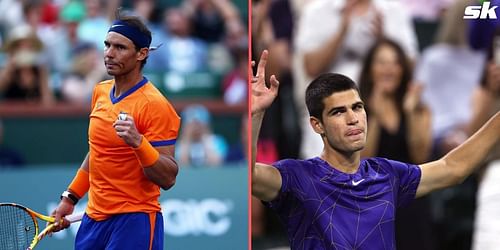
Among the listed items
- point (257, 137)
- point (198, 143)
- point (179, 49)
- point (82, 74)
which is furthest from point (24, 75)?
point (257, 137)

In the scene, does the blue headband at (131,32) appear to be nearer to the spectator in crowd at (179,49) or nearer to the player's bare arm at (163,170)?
the player's bare arm at (163,170)

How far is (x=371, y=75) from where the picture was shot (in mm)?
6852

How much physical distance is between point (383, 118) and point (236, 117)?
423 cm

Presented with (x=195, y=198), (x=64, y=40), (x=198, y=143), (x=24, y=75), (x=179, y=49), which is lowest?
(x=195, y=198)

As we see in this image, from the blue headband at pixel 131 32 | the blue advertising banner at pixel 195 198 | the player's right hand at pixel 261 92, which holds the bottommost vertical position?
the blue advertising banner at pixel 195 198

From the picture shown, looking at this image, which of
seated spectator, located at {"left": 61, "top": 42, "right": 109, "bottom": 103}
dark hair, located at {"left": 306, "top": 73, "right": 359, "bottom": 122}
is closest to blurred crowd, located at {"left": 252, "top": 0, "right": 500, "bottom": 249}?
dark hair, located at {"left": 306, "top": 73, "right": 359, "bottom": 122}

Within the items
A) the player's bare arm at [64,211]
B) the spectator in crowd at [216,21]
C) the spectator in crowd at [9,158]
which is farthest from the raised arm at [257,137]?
the spectator in crowd at [216,21]

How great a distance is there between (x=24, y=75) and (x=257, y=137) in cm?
672

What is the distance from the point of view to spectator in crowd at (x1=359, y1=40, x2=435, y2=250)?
680 cm

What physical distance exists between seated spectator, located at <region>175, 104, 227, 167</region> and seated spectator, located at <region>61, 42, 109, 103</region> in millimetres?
1036

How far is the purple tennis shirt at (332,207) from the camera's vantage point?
4844mm

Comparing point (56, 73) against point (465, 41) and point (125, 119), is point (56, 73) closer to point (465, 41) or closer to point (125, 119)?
point (465, 41)

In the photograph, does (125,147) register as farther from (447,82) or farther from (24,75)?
(24,75)

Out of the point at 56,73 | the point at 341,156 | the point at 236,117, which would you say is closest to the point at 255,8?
the point at 341,156
